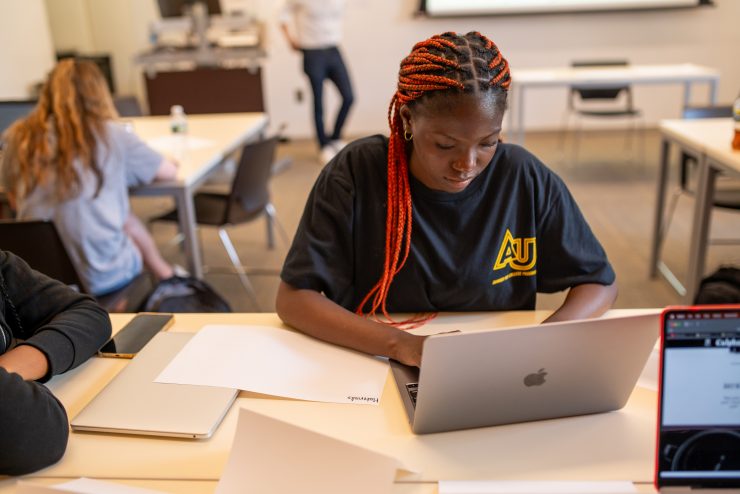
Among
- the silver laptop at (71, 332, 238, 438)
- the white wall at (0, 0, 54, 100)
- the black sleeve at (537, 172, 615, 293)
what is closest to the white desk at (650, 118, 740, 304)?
the black sleeve at (537, 172, 615, 293)

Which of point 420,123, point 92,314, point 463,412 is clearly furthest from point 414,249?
point 92,314

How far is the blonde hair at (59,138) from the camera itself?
202 centimetres

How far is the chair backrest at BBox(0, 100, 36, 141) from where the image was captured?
8.13ft

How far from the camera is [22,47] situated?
4.95 meters

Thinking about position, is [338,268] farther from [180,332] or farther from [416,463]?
[416,463]

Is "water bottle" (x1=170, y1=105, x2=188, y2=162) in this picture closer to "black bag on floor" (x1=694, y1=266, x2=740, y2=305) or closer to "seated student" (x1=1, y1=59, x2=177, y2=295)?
"seated student" (x1=1, y1=59, x2=177, y2=295)

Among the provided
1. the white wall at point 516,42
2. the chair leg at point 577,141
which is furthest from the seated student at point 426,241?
the white wall at point 516,42

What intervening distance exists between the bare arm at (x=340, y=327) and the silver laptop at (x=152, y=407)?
0.68ft

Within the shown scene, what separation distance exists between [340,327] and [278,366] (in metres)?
0.12

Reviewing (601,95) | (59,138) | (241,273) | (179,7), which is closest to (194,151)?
(241,273)

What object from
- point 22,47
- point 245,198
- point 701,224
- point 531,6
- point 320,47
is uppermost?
point 531,6

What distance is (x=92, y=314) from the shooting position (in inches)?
44.9

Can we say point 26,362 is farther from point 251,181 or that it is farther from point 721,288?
point 251,181

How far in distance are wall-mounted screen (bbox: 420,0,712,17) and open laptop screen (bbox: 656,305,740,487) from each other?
5.47 m
